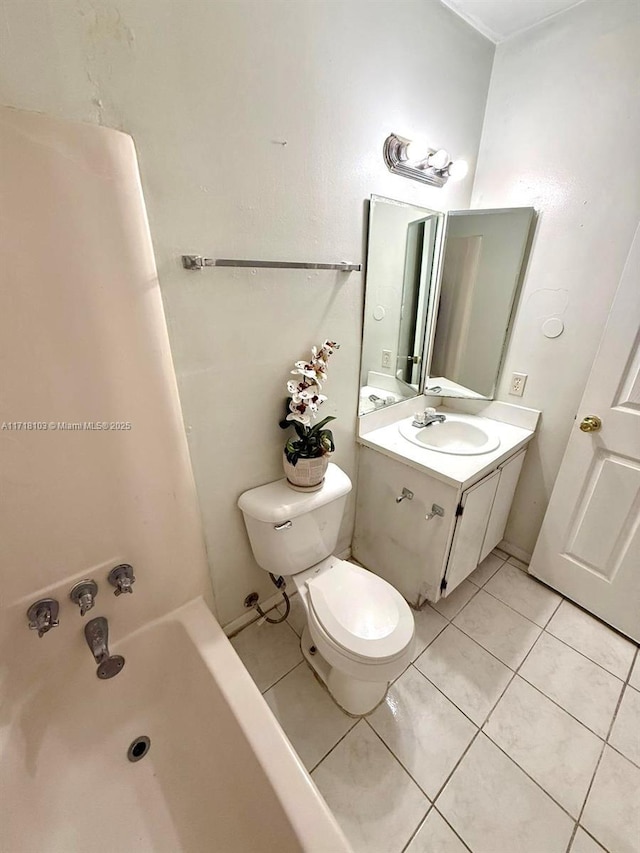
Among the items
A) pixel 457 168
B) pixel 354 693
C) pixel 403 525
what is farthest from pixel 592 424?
pixel 354 693

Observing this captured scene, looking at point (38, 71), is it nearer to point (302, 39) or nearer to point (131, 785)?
point (302, 39)

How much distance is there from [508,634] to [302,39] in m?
2.27

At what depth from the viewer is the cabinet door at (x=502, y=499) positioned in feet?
5.06

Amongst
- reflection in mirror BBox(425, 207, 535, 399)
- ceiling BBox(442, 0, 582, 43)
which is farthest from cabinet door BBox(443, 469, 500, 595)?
ceiling BBox(442, 0, 582, 43)

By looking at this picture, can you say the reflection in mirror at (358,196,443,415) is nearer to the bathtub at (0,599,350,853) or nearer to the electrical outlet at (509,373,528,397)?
the electrical outlet at (509,373,528,397)

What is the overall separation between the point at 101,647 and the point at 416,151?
188 centimetres

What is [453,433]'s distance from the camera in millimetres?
1739

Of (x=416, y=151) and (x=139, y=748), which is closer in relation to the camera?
(x=139, y=748)

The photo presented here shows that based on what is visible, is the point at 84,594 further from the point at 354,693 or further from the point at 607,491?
the point at 607,491

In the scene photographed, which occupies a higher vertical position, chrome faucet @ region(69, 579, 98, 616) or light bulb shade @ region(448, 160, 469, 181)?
light bulb shade @ region(448, 160, 469, 181)

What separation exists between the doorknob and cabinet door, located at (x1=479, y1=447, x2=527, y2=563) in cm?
30

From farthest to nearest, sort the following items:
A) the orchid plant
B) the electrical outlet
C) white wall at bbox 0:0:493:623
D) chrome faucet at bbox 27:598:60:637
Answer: the electrical outlet, the orchid plant, chrome faucet at bbox 27:598:60:637, white wall at bbox 0:0:493:623

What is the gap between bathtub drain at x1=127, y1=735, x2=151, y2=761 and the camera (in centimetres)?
101

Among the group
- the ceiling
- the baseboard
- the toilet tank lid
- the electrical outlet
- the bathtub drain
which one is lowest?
the baseboard
